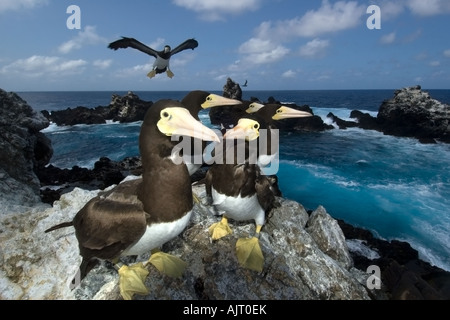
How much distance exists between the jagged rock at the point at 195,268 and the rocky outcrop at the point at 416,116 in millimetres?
39794

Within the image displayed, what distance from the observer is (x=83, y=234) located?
297 centimetres

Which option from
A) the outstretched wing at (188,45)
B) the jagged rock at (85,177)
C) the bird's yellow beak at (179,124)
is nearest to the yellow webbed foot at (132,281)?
the bird's yellow beak at (179,124)

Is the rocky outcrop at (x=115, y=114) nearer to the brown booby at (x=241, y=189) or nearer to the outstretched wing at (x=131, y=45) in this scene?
the outstretched wing at (x=131, y=45)

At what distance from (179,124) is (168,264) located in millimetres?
1580

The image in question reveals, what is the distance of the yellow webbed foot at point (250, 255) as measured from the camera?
3.55 meters

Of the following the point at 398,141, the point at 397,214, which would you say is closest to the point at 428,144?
the point at 398,141

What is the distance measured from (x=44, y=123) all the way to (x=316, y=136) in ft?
116

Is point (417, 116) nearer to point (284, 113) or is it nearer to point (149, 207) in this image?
point (284, 113)

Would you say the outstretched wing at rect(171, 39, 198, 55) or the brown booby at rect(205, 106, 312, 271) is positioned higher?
the outstretched wing at rect(171, 39, 198, 55)

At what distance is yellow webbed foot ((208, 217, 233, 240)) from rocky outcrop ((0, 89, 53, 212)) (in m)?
5.37

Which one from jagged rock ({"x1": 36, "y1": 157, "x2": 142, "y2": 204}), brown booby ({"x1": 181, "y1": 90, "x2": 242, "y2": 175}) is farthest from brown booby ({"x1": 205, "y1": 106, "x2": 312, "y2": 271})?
jagged rock ({"x1": 36, "y1": 157, "x2": 142, "y2": 204})

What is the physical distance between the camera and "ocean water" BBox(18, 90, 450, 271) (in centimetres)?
1683

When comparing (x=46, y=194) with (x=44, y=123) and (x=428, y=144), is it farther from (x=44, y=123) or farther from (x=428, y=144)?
(x=428, y=144)

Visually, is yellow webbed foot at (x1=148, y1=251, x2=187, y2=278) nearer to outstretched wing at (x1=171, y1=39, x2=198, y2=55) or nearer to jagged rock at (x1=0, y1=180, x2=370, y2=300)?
jagged rock at (x1=0, y1=180, x2=370, y2=300)
